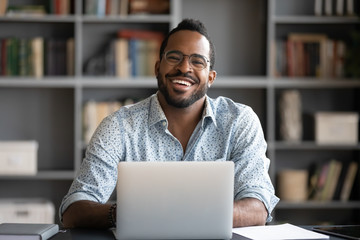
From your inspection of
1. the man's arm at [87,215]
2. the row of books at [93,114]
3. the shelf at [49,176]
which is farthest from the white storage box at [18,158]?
the man's arm at [87,215]

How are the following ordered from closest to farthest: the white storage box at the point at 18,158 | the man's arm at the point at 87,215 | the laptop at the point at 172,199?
1. the laptop at the point at 172,199
2. the man's arm at the point at 87,215
3. the white storage box at the point at 18,158

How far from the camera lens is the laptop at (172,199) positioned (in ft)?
5.09

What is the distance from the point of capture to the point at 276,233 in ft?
5.67

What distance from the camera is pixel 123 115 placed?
236 centimetres

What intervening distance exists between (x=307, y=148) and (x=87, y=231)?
2.82m

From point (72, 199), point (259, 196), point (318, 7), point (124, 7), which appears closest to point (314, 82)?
point (318, 7)

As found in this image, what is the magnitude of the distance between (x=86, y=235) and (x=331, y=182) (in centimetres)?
291

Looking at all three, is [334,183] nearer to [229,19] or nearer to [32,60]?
[229,19]

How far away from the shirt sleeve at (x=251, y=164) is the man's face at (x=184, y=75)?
0.67 ft

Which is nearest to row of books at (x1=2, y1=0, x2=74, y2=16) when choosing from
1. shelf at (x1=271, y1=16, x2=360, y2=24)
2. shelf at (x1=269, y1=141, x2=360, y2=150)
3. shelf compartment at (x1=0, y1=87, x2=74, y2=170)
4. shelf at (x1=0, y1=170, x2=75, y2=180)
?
shelf compartment at (x1=0, y1=87, x2=74, y2=170)

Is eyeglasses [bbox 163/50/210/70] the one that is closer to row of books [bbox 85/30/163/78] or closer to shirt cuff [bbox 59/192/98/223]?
shirt cuff [bbox 59/192/98/223]

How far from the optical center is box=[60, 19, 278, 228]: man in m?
2.21

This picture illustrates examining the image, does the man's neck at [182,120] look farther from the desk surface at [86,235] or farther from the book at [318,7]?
the book at [318,7]

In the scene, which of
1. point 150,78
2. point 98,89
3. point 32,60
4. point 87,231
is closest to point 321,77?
point 150,78
